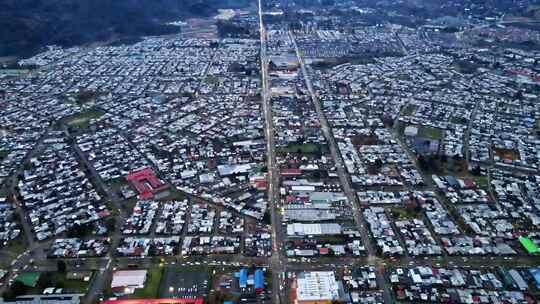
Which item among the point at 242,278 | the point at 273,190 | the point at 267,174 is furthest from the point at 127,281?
the point at 267,174

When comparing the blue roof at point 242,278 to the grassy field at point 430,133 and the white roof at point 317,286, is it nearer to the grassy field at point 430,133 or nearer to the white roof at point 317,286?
the white roof at point 317,286

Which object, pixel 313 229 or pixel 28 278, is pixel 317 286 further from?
pixel 28 278

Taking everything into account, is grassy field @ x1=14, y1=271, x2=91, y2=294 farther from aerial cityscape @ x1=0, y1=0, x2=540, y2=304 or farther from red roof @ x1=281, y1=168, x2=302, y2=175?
red roof @ x1=281, y1=168, x2=302, y2=175

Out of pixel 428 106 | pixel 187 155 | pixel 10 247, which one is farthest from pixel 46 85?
pixel 428 106

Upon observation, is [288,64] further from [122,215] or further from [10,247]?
[10,247]

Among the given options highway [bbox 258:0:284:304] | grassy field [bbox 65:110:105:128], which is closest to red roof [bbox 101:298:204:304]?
highway [bbox 258:0:284:304]
